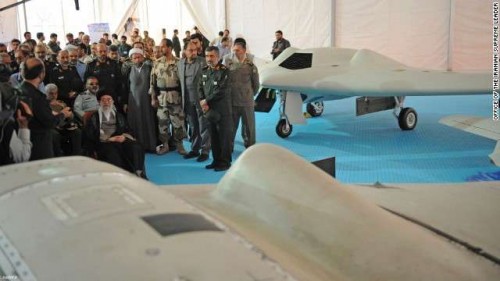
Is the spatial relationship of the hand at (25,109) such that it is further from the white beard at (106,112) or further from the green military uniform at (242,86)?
the green military uniform at (242,86)

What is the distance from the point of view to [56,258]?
4.83 feet

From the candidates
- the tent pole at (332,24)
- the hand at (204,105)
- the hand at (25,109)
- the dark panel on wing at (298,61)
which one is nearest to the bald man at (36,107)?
the hand at (25,109)

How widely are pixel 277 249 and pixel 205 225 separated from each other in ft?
1.19

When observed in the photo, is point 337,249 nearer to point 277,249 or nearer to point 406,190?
point 277,249

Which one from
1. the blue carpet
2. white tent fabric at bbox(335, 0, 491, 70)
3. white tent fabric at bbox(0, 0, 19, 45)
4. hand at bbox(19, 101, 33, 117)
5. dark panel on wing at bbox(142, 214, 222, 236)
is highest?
white tent fabric at bbox(0, 0, 19, 45)

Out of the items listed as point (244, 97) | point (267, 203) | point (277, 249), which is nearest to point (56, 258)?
point (277, 249)

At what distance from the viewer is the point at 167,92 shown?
7.40 metres

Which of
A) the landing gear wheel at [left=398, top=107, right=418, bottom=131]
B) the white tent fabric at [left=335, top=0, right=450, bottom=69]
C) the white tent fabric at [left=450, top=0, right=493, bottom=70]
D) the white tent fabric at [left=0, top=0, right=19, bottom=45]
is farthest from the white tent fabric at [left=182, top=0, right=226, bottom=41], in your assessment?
the landing gear wheel at [left=398, top=107, right=418, bottom=131]

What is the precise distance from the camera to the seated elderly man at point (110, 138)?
19.3ft

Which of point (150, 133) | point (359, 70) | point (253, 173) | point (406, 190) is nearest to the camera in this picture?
point (253, 173)

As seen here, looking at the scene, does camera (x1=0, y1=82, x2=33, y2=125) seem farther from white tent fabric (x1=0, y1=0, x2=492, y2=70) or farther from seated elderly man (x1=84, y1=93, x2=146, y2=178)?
white tent fabric (x1=0, y1=0, x2=492, y2=70)

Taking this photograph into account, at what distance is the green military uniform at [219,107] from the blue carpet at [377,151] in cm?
31

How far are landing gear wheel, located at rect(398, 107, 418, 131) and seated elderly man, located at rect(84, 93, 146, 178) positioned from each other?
5539 mm

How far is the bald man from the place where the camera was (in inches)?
168
